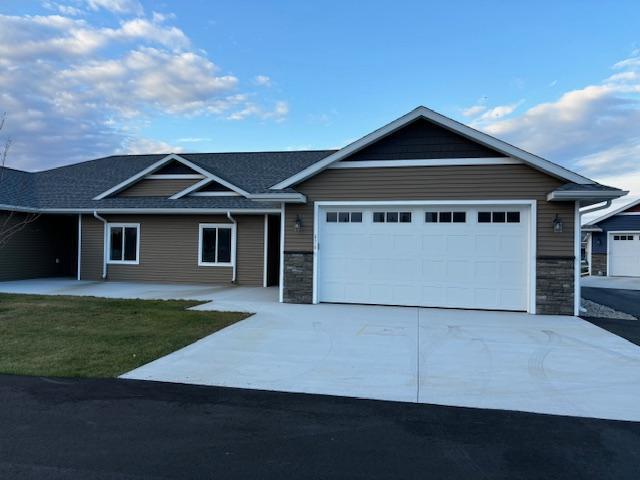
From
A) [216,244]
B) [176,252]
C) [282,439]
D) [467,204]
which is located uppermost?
[467,204]

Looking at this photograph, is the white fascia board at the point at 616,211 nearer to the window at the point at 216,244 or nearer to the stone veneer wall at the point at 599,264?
the stone veneer wall at the point at 599,264

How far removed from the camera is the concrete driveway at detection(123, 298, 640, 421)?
17.5 feet

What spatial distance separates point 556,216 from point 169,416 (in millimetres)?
9691

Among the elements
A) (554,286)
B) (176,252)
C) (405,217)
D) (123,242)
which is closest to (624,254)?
(554,286)

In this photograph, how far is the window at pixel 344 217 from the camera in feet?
39.6

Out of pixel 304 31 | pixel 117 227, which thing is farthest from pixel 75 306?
pixel 304 31

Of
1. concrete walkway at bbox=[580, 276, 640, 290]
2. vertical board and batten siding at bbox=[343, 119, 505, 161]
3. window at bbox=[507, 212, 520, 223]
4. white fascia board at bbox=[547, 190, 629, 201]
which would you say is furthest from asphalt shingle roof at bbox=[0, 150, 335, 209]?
concrete walkway at bbox=[580, 276, 640, 290]

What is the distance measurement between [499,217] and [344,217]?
3.89 m

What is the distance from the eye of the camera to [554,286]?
35.3ft

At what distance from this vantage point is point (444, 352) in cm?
727

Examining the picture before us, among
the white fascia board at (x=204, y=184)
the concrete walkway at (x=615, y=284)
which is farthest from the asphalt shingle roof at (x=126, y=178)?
the concrete walkway at (x=615, y=284)

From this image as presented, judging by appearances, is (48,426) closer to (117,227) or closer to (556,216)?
(556,216)

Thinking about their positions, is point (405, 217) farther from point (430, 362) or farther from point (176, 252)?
point (176, 252)

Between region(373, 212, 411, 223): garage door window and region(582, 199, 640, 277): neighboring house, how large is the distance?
17383 millimetres
